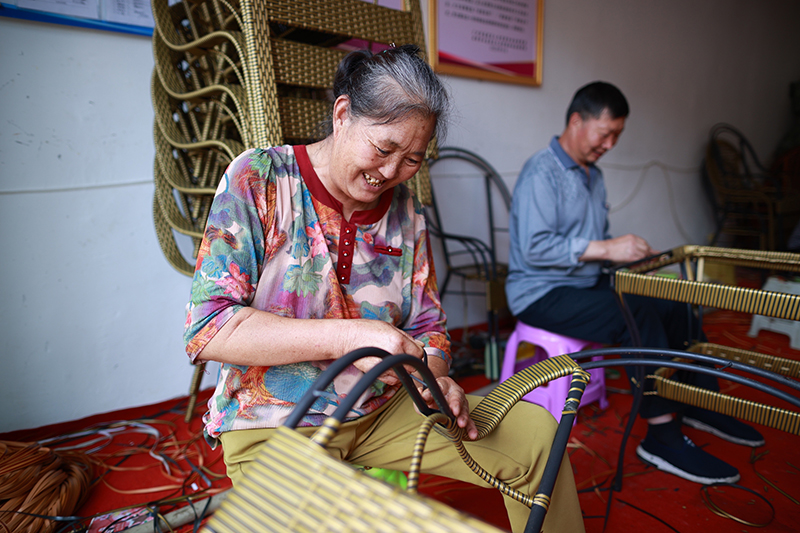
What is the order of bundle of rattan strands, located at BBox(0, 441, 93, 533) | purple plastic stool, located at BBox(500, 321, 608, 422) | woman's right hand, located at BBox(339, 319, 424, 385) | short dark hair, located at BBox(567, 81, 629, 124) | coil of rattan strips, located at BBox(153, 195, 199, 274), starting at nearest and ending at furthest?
woman's right hand, located at BBox(339, 319, 424, 385) < bundle of rattan strands, located at BBox(0, 441, 93, 533) < coil of rattan strips, located at BBox(153, 195, 199, 274) < purple plastic stool, located at BBox(500, 321, 608, 422) < short dark hair, located at BBox(567, 81, 629, 124)

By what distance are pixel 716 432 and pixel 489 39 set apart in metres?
2.30

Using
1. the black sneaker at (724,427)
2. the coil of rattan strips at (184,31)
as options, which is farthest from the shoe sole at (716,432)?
the coil of rattan strips at (184,31)

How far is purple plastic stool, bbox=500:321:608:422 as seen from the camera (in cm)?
188

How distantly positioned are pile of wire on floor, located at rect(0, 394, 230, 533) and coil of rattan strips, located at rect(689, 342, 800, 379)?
172cm

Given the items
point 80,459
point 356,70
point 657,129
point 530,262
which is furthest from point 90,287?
point 657,129

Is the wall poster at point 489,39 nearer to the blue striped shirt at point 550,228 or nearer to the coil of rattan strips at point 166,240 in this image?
the blue striped shirt at point 550,228

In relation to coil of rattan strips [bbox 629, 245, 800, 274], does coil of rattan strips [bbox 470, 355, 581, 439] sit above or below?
below

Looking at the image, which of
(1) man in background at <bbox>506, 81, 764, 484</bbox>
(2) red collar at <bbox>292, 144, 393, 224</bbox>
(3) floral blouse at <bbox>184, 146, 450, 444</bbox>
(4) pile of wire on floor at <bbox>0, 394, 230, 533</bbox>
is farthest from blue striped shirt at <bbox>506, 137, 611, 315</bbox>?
(4) pile of wire on floor at <bbox>0, 394, 230, 533</bbox>

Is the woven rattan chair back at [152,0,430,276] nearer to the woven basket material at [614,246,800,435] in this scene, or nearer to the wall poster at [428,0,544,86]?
the woven basket material at [614,246,800,435]

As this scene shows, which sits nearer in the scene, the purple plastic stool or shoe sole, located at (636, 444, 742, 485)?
shoe sole, located at (636, 444, 742, 485)

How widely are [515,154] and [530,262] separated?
1.31m

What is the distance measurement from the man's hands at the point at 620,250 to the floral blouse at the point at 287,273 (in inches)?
42.2

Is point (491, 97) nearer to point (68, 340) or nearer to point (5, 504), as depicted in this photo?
point (68, 340)

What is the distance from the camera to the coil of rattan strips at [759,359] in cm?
148
